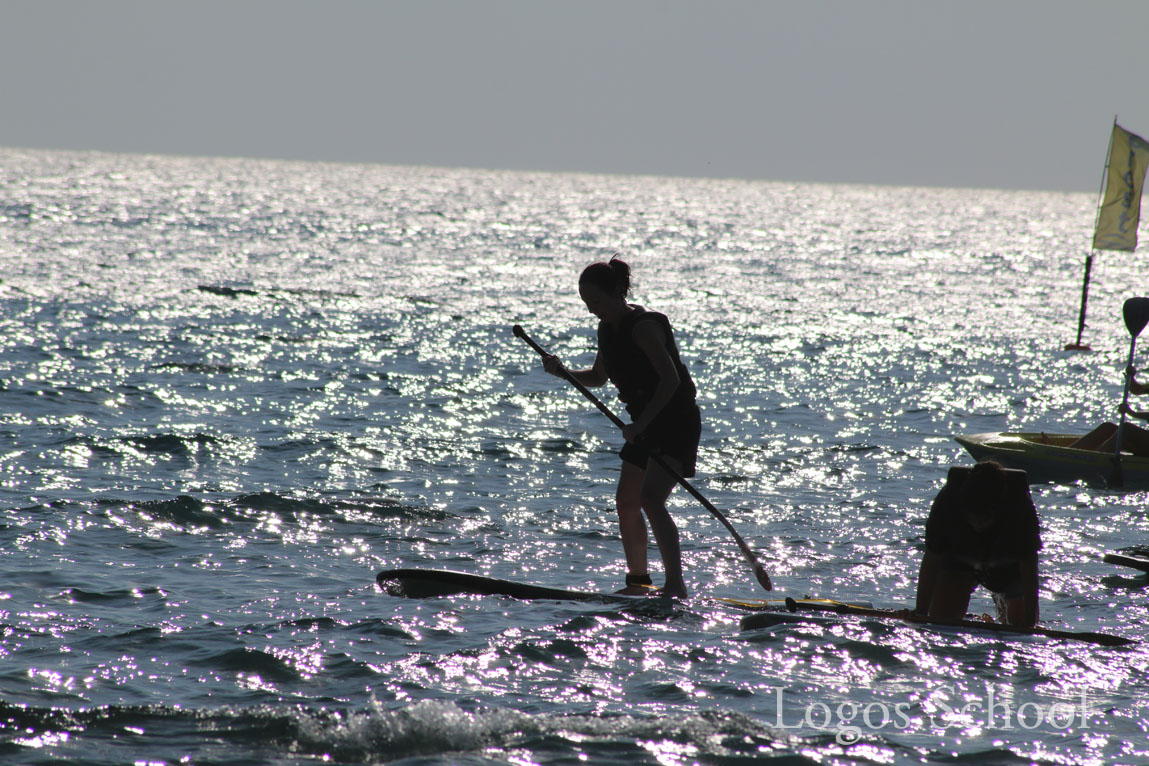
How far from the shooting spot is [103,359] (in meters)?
21.2

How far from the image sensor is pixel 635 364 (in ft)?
24.7

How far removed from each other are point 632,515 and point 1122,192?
17.2 m

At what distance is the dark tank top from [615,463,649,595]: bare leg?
427 mm

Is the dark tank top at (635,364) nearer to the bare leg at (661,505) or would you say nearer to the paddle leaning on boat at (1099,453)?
the bare leg at (661,505)

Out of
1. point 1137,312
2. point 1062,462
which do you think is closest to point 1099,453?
point 1062,462

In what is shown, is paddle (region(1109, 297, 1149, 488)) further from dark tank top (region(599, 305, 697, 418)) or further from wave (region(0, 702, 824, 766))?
wave (region(0, 702, 824, 766))

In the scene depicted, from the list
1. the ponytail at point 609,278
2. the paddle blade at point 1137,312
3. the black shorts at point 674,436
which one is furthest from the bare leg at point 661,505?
the paddle blade at point 1137,312

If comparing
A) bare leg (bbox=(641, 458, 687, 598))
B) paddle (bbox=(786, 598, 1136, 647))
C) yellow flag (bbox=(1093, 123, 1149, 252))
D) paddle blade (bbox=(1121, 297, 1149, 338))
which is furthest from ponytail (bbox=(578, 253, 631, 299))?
yellow flag (bbox=(1093, 123, 1149, 252))

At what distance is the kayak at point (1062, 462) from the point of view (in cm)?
1345

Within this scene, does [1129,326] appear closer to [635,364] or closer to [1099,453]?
[1099,453]

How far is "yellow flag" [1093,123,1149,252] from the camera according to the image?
68.8 ft

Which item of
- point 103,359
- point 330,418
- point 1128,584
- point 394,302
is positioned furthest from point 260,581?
point 394,302

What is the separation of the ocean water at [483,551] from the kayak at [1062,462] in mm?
317

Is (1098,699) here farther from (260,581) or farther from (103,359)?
(103,359)
